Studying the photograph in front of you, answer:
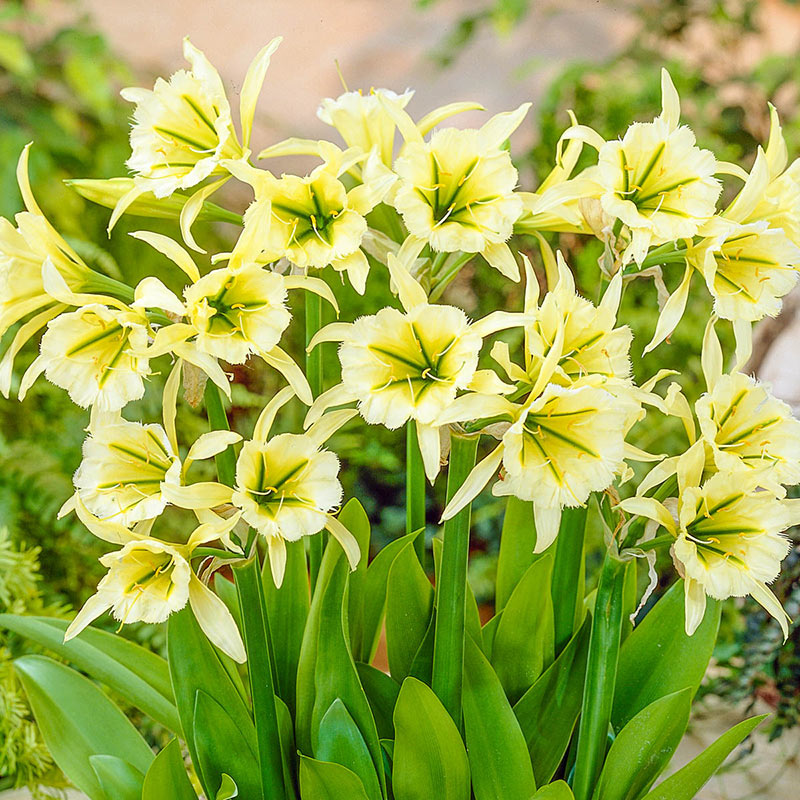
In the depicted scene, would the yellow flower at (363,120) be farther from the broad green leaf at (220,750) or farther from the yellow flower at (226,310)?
the broad green leaf at (220,750)

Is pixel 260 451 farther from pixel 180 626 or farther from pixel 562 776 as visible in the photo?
pixel 562 776

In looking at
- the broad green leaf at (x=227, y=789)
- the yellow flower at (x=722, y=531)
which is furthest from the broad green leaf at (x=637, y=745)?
the broad green leaf at (x=227, y=789)

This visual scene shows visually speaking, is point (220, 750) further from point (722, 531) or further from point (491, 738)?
point (722, 531)

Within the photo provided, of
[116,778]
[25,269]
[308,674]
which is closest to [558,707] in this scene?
[308,674]

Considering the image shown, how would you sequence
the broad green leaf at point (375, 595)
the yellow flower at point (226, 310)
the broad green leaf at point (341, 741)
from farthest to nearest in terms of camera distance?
the broad green leaf at point (375, 595) → the broad green leaf at point (341, 741) → the yellow flower at point (226, 310)

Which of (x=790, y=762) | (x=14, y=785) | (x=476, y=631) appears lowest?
(x=790, y=762)

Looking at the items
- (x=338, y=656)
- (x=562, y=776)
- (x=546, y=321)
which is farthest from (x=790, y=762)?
(x=546, y=321)
